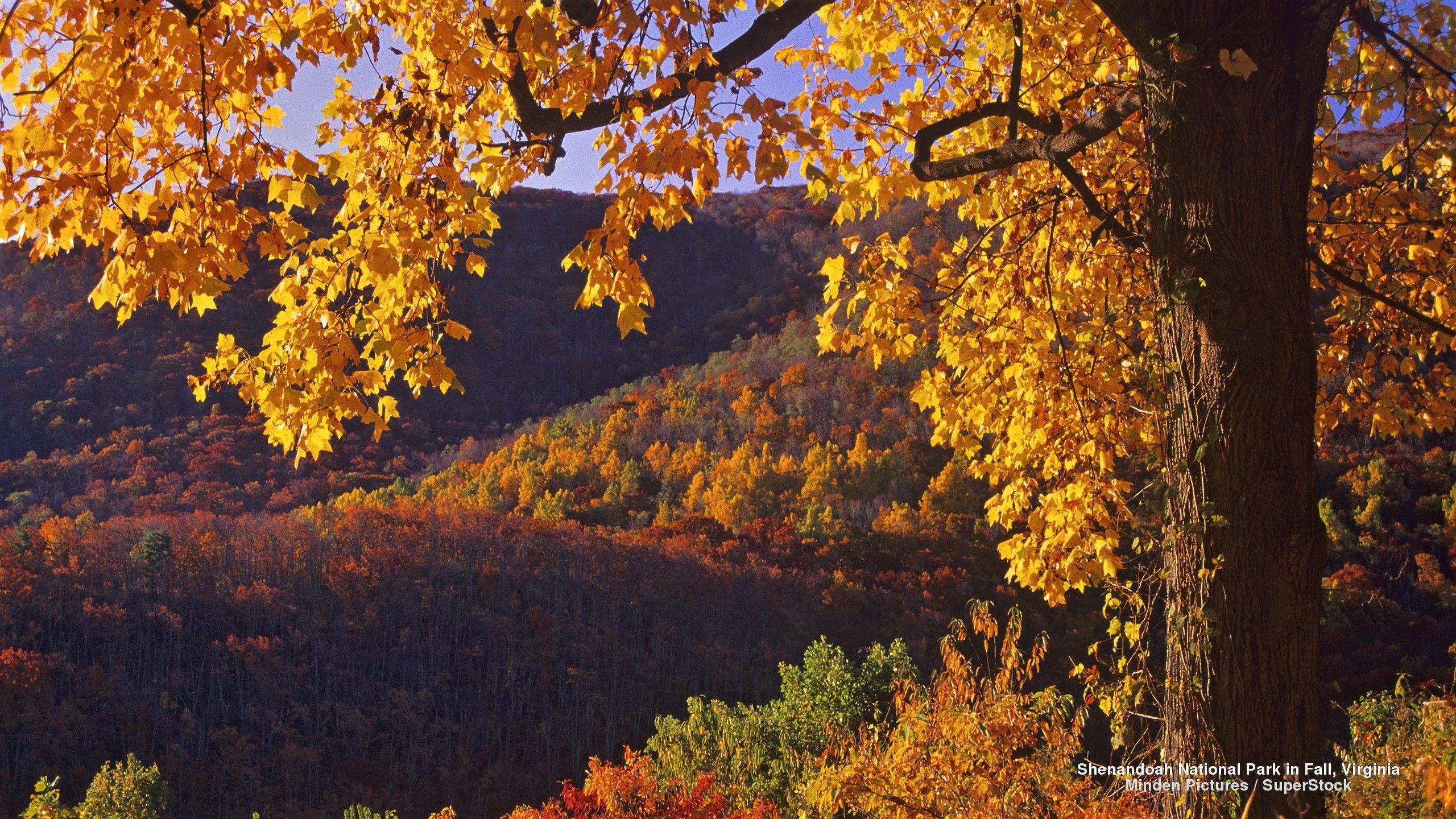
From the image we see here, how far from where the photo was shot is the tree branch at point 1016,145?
2707 millimetres

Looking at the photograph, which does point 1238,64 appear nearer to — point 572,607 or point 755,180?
point 755,180

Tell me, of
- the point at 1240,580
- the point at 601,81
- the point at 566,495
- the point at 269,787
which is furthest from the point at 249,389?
the point at 566,495

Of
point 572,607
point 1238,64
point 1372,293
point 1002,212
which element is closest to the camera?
point 1238,64

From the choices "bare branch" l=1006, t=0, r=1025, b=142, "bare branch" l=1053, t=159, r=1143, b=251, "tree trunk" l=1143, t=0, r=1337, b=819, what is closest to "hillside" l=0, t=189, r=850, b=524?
"bare branch" l=1006, t=0, r=1025, b=142

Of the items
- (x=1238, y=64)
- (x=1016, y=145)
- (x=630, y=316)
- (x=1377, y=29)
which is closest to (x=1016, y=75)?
(x=1016, y=145)

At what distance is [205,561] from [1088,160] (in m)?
16.6

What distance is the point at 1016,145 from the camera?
2.90 m

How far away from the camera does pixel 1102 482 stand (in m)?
3.73

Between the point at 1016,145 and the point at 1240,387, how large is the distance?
3.46 ft

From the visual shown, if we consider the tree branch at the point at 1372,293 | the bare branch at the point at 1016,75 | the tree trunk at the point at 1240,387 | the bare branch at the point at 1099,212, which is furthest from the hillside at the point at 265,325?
the tree trunk at the point at 1240,387

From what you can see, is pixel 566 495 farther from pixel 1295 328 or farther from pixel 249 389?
pixel 1295 328

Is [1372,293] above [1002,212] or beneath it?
beneath

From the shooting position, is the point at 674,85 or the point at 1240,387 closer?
the point at 1240,387

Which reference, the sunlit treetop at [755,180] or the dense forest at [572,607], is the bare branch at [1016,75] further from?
the dense forest at [572,607]
